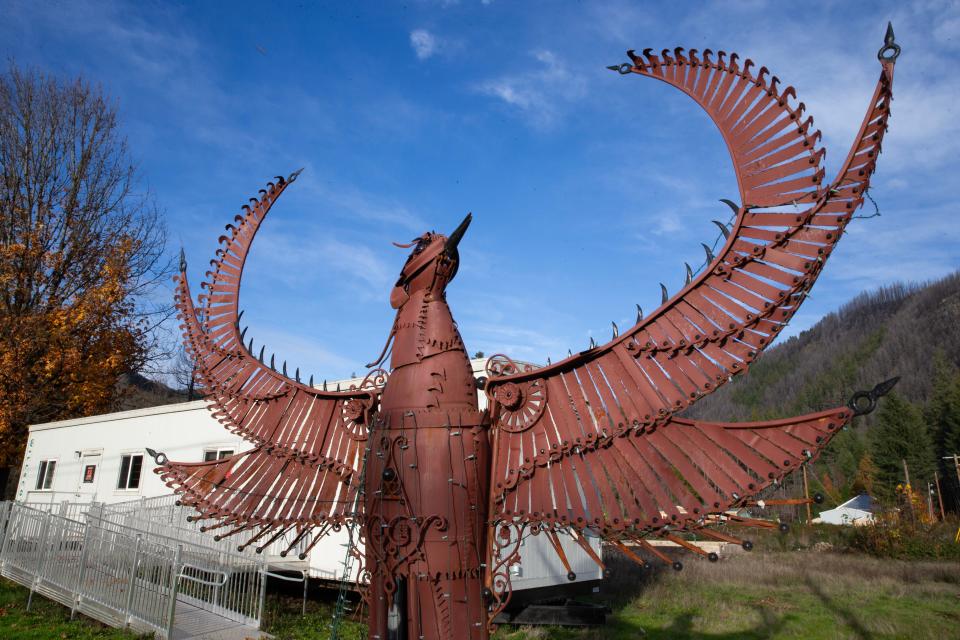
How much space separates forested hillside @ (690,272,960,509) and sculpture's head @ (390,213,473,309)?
16922 millimetres

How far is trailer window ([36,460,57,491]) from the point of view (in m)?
16.8

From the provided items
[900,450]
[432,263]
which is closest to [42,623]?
[432,263]

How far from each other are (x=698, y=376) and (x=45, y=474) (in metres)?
19.9

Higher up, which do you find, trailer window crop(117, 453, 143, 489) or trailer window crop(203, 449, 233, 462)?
trailer window crop(203, 449, 233, 462)

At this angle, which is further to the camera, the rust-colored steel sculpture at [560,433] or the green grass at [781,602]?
the green grass at [781,602]

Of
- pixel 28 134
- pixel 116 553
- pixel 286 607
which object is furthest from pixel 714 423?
pixel 28 134

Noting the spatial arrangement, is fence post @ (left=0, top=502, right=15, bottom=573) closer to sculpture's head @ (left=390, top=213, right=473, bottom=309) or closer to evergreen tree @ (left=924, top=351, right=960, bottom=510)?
sculpture's head @ (left=390, top=213, right=473, bottom=309)

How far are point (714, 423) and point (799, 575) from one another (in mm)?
15657

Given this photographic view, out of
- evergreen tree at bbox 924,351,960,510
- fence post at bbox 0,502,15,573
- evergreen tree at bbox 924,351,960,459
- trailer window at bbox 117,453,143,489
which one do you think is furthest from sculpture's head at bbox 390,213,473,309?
evergreen tree at bbox 924,351,960,459

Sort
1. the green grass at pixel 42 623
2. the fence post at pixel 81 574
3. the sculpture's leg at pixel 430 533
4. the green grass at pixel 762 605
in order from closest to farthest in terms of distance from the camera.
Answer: the sculpture's leg at pixel 430 533
the green grass at pixel 42 623
the fence post at pixel 81 574
the green grass at pixel 762 605

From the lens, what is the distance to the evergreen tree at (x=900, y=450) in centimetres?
3572

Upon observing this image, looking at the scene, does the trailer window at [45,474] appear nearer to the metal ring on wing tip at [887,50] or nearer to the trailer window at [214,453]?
the trailer window at [214,453]

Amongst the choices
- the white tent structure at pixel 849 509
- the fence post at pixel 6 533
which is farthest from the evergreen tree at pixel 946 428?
the fence post at pixel 6 533

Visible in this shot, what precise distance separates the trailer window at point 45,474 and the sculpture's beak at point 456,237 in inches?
692
